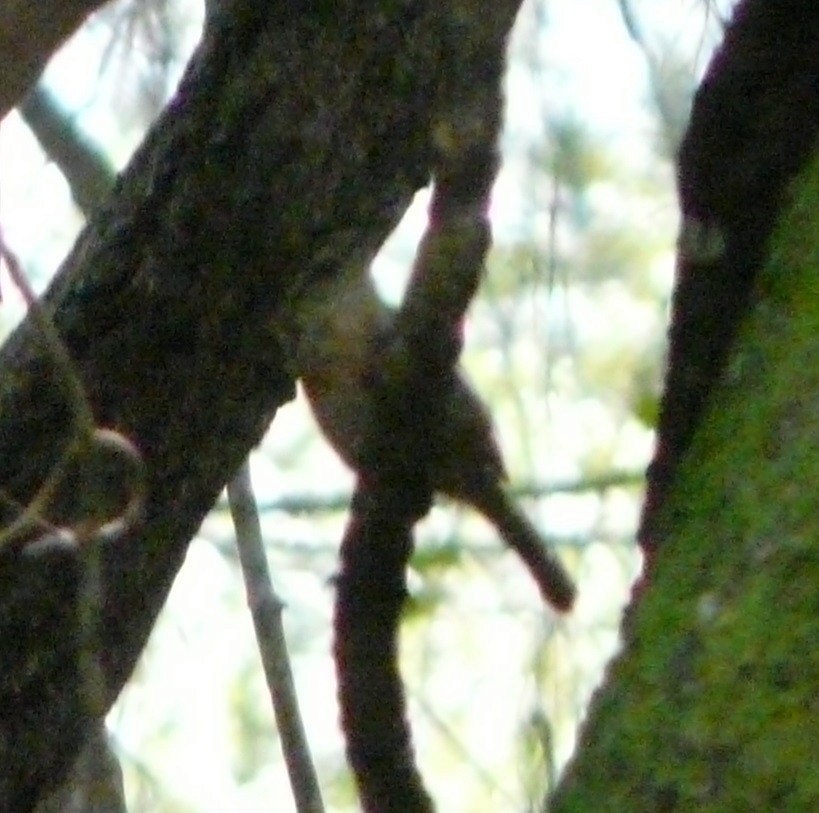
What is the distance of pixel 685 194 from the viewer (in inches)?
33.9

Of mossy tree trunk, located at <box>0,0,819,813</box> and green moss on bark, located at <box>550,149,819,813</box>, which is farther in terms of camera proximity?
mossy tree trunk, located at <box>0,0,819,813</box>

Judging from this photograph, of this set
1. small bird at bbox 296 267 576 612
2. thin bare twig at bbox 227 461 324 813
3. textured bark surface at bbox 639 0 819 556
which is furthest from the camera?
thin bare twig at bbox 227 461 324 813

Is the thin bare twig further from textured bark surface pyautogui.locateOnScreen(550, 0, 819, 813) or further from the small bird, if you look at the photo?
textured bark surface pyautogui.locateOnScreen(550, 0, 819, 813)

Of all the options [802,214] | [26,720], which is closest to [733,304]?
[802,214]

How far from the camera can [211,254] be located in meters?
0.93

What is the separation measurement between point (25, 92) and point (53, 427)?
0.61 feet

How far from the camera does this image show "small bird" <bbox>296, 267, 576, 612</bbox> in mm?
945

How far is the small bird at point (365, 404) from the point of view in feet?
3.10

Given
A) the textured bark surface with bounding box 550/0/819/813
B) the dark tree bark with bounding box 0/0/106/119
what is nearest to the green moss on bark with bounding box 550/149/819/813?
the textured bark surface with bounding box 550/0/819/813

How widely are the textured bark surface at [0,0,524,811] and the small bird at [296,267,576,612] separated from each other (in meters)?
0.03

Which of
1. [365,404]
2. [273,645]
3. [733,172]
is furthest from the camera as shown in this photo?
[273,645]

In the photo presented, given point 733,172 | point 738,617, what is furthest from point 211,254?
point 738,617

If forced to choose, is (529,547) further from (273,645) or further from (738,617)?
(738,617)

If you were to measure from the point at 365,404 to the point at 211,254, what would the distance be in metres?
0.13
